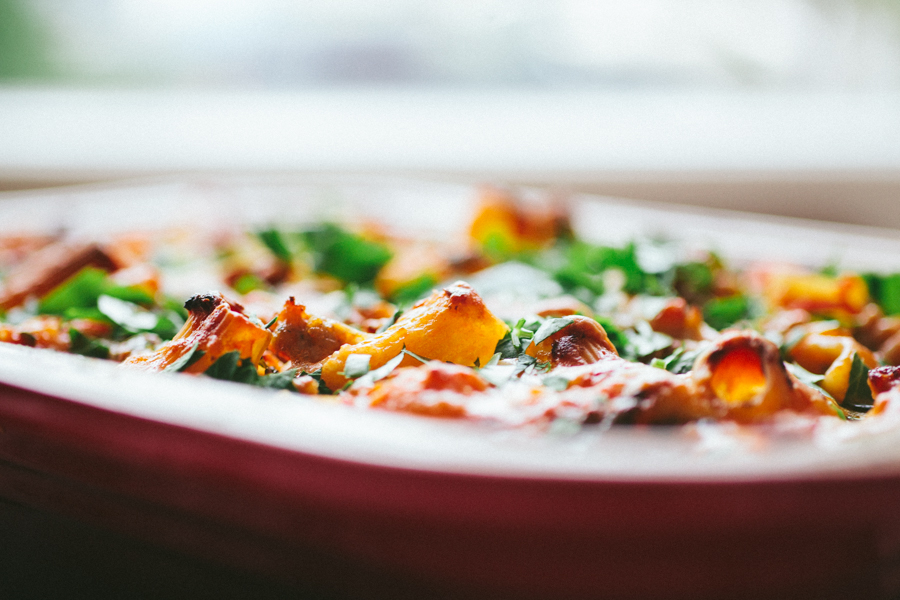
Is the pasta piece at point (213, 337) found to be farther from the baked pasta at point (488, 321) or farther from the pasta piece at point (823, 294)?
the pasta piece at point (823, 294)

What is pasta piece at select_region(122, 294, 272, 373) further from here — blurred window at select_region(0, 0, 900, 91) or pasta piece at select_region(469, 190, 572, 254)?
blurred window at select_region(0, 0, 900, 91)

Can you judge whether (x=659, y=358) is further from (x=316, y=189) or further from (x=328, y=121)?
(x=328, y=121)

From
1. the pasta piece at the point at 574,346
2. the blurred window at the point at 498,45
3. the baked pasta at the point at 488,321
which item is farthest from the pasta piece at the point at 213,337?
the blurred window at the point at 498,45

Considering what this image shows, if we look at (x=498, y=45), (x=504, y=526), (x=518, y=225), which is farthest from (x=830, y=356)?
(x=498, y=45)

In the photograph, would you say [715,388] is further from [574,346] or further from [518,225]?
[518,225]

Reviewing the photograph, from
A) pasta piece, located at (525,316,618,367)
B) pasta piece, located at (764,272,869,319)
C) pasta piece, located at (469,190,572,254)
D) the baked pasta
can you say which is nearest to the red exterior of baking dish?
the baked pasta

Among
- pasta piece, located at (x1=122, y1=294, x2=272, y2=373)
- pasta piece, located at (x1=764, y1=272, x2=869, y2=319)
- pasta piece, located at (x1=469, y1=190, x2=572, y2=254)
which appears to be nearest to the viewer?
pasta piece, located at (x1=122, y1=294, x2=272, y2=373)

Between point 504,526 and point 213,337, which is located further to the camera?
point 213,337

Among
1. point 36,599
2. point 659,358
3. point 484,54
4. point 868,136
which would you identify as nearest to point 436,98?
point 484,54
